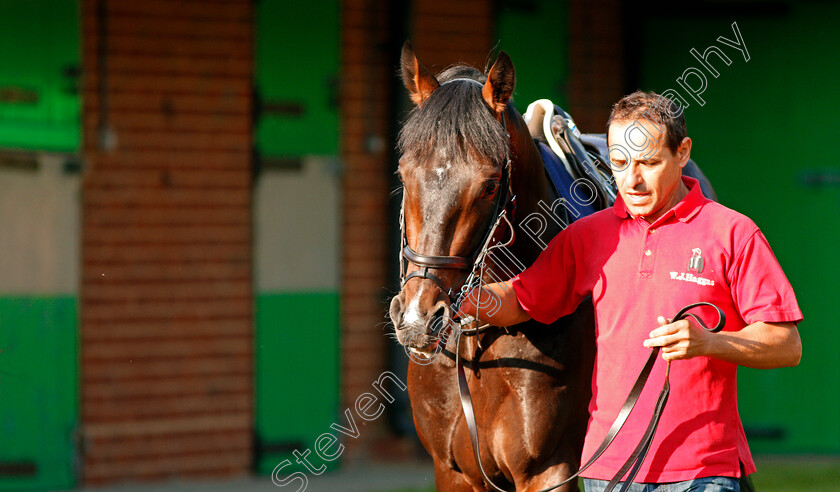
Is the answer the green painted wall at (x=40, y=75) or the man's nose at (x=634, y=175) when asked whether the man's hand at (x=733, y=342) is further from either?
the green painted wall at (x=40, y=75)

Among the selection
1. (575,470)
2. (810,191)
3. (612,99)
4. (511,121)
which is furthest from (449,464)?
(810,191)

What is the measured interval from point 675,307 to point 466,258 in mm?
589

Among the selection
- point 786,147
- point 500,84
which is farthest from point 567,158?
point 786,147

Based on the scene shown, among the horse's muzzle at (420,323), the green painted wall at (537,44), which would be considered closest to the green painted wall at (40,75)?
the green painted wall at (537,44)

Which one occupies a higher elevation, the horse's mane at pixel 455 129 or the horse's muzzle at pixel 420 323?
the horse's mane at pixel 455 129

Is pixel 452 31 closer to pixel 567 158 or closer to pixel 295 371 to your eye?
pixel 295 371

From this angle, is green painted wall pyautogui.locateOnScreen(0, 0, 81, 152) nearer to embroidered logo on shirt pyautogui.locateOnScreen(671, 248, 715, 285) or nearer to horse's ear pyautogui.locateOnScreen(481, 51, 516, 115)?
horse's ear pyautogui.locateOnScreen(481, 51, 516, 115)

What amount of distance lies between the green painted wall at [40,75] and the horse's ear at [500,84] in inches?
157

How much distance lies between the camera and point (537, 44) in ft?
24.1

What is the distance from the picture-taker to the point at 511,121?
3.01 metres

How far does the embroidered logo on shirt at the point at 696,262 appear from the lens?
2.38 metres

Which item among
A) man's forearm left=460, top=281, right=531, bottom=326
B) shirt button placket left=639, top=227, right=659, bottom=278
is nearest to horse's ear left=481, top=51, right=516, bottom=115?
man's forearm left=460, top=281, right=531, bottom=326

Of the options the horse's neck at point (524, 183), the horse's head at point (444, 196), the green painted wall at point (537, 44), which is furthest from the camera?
the green painted wall at point (537, 44)

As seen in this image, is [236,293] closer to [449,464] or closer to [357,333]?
[357,333]
